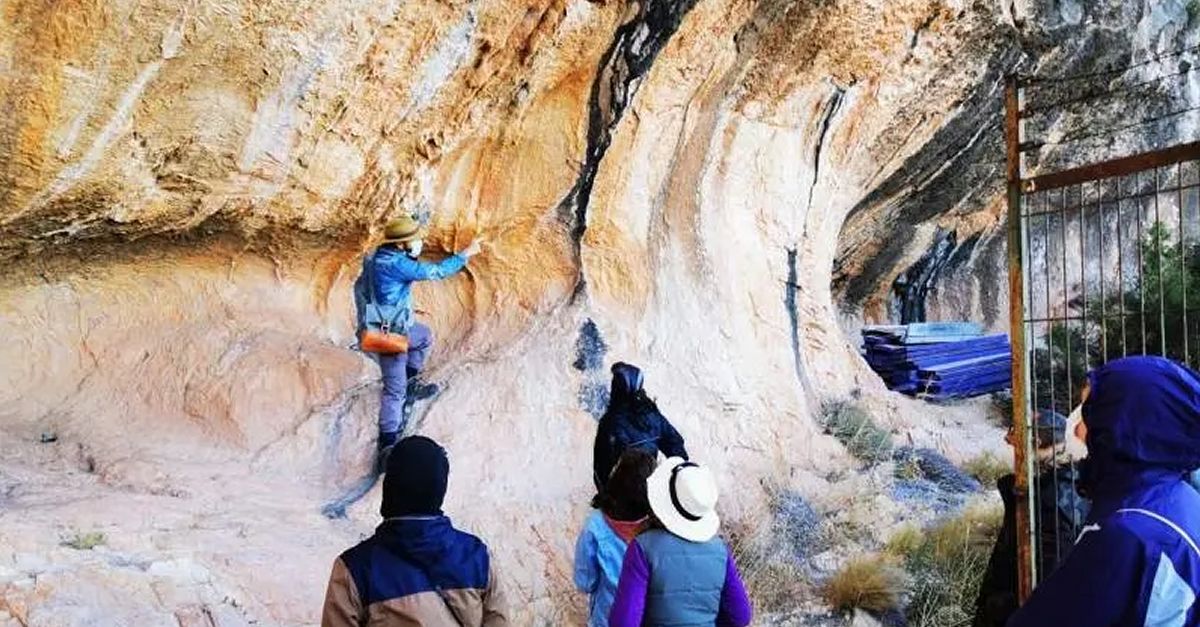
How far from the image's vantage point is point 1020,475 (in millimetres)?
4172

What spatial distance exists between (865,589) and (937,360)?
7629 mm

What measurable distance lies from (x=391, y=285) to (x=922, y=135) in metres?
6.21

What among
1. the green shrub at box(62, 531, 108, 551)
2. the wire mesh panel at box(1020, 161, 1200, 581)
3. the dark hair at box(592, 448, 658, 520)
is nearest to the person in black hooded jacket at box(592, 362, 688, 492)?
the dark hair at box(592, 448, 658, 520)

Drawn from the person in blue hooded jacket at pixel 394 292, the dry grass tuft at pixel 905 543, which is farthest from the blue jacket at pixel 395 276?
the dry grass tuft at pixel 905 543

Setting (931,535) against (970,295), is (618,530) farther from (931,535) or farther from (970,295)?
(970,295)

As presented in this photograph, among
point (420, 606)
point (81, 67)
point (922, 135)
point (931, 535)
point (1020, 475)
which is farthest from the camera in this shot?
point (922, 135)

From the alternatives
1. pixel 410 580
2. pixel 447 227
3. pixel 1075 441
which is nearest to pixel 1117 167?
pixel 1075 441

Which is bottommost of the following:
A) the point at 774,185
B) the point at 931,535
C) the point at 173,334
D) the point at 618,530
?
the point at 931,535

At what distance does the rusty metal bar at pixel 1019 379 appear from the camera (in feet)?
13.5

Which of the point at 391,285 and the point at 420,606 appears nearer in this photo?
the point at 420,606

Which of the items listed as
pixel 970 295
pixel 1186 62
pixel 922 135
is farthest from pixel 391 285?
pixel 970 295

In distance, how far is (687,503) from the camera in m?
3.21

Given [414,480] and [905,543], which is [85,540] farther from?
[905,543]

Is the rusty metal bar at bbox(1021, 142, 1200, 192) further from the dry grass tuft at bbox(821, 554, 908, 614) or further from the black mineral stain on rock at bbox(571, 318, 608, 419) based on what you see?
the black mineral stain on rock at bbox(571, 318, 608, 419)
